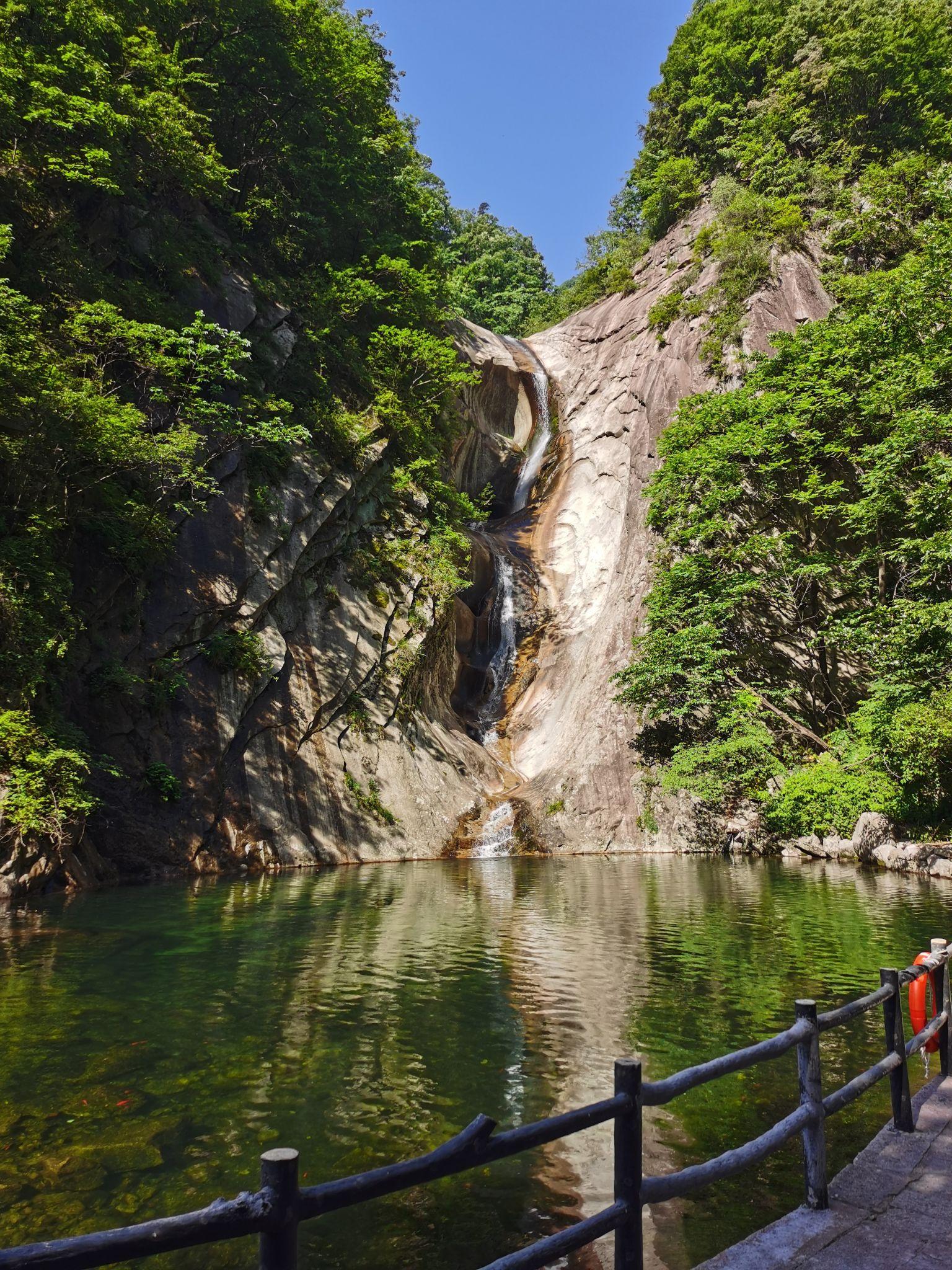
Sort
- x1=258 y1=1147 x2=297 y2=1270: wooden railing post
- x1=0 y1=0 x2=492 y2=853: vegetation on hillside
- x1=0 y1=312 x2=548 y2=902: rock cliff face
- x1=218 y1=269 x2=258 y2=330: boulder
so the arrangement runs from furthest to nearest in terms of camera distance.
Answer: x1=218 y1=269 x2=258 y2=330: boulder < x1=0 y1=312 x2=548 y2=902: rock cliff face < x1=0 y1=0 x2=492 y2=853: vegetation on hillside < x1=258 y1=1147 x2=297 y2=1270: wooden railing post

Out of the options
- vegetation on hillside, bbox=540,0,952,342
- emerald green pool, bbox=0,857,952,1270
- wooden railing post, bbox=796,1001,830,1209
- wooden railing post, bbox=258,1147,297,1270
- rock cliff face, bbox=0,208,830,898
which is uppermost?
vegetation on hillside, bbox=540,0,952,342

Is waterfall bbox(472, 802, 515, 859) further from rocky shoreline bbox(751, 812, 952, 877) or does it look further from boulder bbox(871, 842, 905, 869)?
boulder bbox(871, 842, 905, 869)

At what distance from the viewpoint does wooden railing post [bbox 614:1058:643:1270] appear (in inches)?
113

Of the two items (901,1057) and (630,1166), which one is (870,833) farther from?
(630,1166)

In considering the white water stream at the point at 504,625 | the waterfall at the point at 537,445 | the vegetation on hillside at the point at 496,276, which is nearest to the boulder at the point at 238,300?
the white water stream at the point at 504,625

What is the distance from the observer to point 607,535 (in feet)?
108

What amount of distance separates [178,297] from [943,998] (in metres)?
24.4

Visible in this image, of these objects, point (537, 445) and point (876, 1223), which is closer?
point (876, 1223)

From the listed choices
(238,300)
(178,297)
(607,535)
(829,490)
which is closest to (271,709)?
(178,297)

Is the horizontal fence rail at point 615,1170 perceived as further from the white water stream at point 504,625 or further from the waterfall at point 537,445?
the waterfall at point 537,445

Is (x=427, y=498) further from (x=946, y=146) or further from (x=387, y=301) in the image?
(x=946, y=146)

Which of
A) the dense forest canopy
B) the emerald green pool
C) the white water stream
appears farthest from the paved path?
the white water stream

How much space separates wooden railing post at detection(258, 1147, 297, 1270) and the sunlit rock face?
21.8 m

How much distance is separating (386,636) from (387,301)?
1333 centimetres
